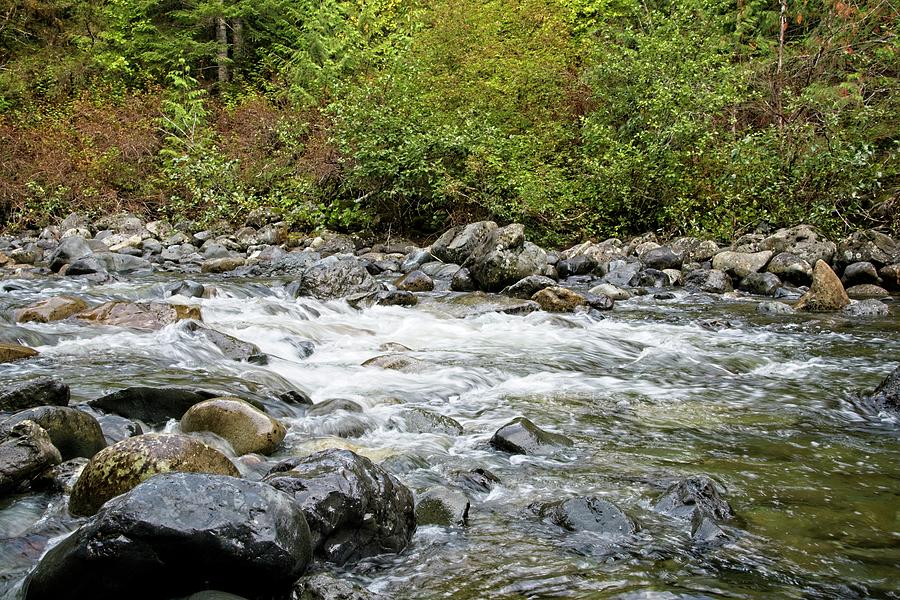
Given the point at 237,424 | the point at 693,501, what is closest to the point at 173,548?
the point at 237,424

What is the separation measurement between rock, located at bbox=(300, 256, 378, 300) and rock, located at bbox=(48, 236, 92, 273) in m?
5.01

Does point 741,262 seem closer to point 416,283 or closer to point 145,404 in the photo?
point 416,283

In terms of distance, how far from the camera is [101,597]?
250 centimetres

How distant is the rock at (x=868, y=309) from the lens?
951 centimetres

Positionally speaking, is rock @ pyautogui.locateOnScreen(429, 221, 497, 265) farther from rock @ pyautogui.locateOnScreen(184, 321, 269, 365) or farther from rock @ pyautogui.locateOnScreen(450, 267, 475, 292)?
rock @ pyautogui.locateOnScreen(184, 321, 269, 365)

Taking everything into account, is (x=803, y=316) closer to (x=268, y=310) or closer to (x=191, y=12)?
(x=268, y=310)

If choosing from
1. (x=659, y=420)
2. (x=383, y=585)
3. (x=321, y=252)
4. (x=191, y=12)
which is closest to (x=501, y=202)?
(x=321, y=252)

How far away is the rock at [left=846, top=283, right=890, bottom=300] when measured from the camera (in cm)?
1093

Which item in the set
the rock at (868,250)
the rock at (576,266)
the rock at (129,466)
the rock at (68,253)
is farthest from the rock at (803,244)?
the rock at (68,253)

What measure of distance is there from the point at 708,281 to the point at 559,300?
127 inches

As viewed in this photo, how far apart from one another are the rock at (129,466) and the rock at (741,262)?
10.9 m

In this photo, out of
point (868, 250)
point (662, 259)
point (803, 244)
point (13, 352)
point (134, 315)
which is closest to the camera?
point (13, 352)

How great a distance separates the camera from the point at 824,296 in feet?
32.6

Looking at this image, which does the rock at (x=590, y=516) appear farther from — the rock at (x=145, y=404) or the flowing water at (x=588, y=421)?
the rock at (x=145, y=404)
